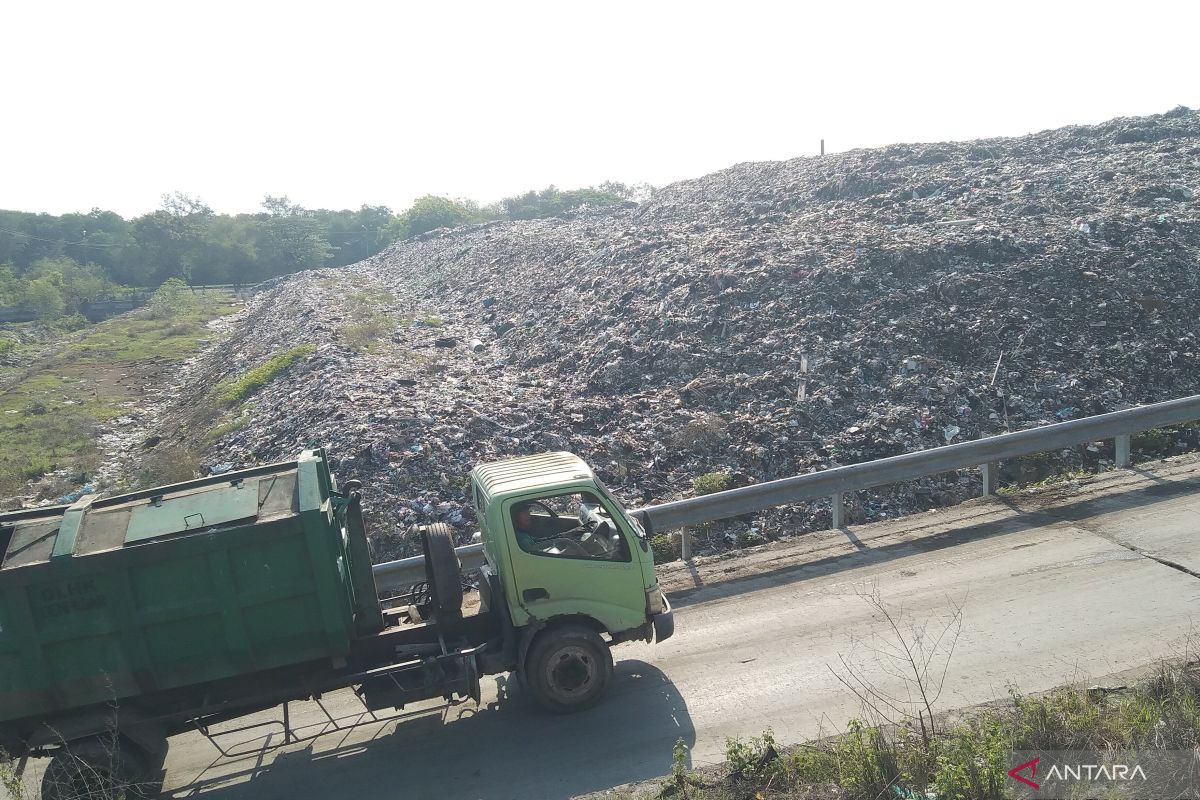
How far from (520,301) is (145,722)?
18.2 metres

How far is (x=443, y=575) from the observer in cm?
614

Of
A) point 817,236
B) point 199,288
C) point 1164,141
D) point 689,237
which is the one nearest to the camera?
point 817,236

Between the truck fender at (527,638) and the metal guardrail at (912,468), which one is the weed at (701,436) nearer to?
the metal guardrail at (912,468)

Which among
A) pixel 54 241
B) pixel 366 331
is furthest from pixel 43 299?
pixel 366 331

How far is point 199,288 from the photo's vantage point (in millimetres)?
60156

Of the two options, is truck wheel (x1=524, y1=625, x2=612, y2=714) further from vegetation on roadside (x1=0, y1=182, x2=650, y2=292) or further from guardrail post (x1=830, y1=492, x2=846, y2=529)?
vegetation on roadside (x1=0, y1=182, x2=650, y2=292)

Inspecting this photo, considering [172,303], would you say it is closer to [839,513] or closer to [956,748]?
[839,513]

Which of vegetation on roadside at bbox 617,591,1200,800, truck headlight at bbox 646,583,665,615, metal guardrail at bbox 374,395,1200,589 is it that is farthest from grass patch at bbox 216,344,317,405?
vegetation on roadside at bbox 617,591,1200,800

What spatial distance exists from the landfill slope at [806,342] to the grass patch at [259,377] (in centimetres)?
61

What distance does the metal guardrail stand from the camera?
9.00 meters

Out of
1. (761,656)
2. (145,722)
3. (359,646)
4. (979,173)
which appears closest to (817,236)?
(979,173)

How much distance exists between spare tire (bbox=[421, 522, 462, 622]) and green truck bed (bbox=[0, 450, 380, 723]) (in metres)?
0.73

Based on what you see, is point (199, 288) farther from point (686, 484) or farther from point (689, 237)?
point (686, 484)

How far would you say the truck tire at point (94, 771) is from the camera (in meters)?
5.19
